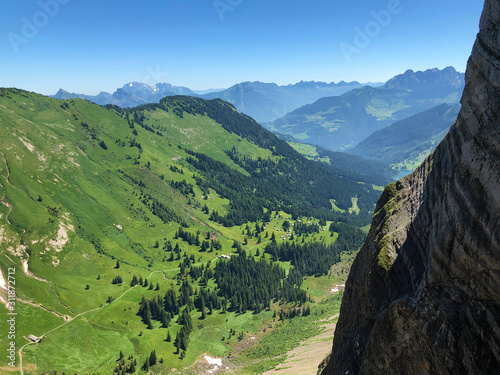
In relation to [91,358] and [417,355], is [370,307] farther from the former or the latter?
[91,358]

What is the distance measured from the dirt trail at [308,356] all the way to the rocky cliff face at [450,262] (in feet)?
195

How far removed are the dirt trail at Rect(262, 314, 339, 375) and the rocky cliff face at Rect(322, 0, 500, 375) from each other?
59.5 m

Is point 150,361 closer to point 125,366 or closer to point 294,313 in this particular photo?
point 125,366

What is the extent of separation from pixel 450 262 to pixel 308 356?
100251 mm

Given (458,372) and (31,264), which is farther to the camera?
(31,264)

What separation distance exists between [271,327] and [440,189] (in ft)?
532

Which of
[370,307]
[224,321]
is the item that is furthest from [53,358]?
[370,307]

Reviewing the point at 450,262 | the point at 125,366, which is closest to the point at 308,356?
the point at 125,366

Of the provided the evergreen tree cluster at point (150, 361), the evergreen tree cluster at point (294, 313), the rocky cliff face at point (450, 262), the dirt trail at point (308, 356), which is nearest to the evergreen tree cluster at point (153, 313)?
the evergreen tree cluster at point (150, 361)

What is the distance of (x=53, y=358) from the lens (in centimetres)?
12150

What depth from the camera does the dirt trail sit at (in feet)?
317

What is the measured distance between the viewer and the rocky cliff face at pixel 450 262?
21375 mm

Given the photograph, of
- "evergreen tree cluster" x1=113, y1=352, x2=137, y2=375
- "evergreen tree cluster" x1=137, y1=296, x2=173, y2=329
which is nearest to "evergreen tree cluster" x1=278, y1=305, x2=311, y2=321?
"evergreen tree cluster" x1=137, y1=296, x2=173, y2=329

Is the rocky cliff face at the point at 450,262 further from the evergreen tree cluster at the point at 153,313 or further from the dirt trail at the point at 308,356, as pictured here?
the evergreen tree cluster at the point at 153,313
